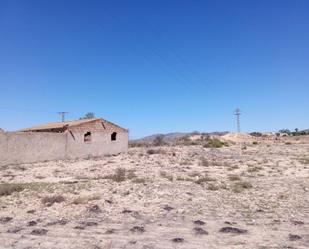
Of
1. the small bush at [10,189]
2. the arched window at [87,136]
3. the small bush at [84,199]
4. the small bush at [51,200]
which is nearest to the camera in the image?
the small bush at [51,200]

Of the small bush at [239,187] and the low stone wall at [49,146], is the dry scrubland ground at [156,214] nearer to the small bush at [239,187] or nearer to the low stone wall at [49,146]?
the small bush at [239,187]

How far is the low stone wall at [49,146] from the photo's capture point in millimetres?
27594

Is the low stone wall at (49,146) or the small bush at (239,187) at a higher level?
the low stone wall at (49,146)

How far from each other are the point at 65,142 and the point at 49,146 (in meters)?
1.94

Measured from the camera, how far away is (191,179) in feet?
61.5

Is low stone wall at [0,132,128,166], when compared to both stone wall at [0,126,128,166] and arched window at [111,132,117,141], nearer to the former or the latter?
stone wall at [0,126,128,166]

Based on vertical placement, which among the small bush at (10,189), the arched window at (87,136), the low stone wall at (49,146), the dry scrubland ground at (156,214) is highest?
the arched window at (87,136)

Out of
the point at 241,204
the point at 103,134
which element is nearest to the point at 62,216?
the point at 241,204

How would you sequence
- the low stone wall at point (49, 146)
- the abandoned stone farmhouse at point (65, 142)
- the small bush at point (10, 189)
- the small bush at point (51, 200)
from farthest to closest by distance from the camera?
the abandoned stone farmhouse at point (65, 142), the low stone wall at point (49, 146), the small bush at point (10, 189), the small bush at point (51, 200)

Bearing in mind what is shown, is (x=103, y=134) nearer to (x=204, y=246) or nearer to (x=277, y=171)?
(x=277, y=171)

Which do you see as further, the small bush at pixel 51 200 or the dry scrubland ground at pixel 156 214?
the small bush at pixel 51 200

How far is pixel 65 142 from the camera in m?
32.8

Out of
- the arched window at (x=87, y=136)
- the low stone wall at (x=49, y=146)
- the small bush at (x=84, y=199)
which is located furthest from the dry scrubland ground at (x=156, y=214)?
the arched window at (x=87, y=136)

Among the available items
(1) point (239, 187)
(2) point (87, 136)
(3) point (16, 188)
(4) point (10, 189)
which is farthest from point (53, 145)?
(1) point (239, 187)
